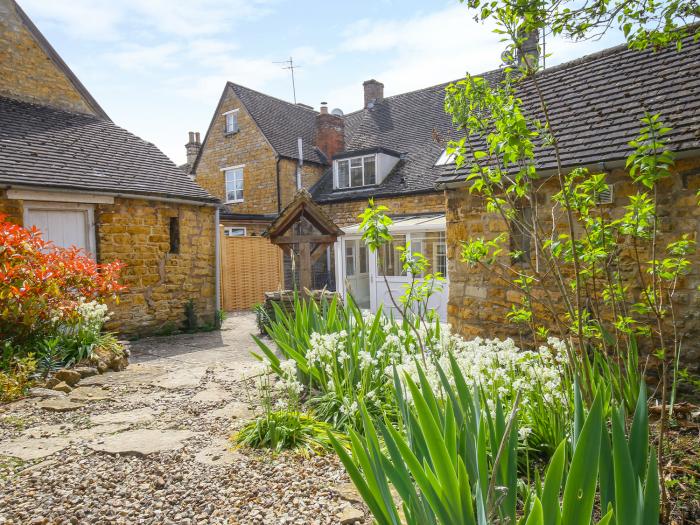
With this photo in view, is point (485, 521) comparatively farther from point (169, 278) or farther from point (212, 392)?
point (169, 278)

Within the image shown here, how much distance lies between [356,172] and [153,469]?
14363 mm

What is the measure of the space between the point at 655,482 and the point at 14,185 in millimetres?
9439

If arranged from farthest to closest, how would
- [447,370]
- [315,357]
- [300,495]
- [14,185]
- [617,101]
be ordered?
[14,185]
[617,101]
[315,357]
[447,370]
[300,495]

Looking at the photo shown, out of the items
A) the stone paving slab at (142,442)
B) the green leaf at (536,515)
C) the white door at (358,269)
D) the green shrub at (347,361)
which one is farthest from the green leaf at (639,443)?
the white door at (358,269)

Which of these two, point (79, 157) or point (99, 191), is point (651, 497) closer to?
point (99, 191)

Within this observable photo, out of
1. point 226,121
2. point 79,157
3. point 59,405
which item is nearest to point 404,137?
point 226,121

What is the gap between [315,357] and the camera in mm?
4145

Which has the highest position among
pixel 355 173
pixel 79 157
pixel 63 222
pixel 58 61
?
pixel 58 61

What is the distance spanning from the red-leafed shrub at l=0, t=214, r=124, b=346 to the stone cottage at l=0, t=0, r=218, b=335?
2.38 m

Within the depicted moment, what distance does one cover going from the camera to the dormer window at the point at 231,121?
762 inches

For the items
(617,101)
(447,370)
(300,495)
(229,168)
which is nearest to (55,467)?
(300,495)

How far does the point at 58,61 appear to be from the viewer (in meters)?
11.0

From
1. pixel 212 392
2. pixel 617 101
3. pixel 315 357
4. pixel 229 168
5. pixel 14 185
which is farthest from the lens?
pixel 229 168

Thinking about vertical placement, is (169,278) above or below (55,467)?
above
